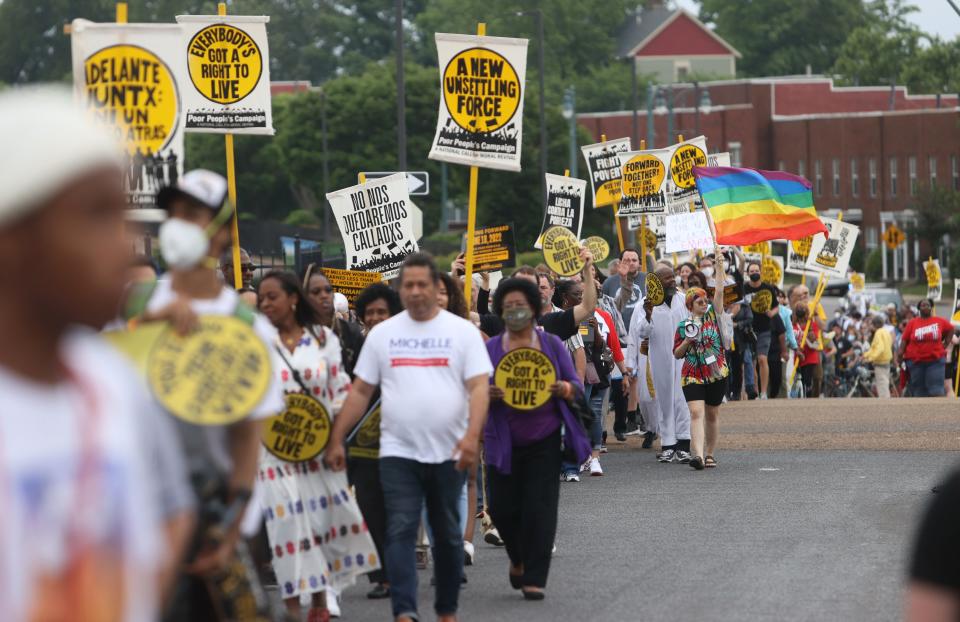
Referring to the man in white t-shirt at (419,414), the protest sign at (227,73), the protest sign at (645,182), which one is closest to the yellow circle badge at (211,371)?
the man in white t-shirt at (419,414)

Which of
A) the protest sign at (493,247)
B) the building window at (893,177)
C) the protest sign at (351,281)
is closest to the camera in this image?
the protest sign at (351,281)

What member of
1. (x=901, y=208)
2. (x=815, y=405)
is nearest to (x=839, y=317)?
(x=815, y=405)

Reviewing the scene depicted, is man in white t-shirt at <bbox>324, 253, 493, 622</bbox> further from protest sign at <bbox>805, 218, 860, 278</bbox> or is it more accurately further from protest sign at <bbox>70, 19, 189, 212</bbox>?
protest sign at <bbox>805, 218, 860, 278</bbox>

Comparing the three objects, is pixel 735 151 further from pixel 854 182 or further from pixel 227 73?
pixel 227 73

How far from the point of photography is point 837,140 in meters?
91.2

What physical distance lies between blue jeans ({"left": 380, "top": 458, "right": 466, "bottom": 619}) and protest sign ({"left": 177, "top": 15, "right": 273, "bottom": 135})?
419 cm

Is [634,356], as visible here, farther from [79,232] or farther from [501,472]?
[79,232]

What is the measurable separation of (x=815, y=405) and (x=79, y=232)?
21211 millimetres

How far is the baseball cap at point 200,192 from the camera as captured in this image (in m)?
5.05

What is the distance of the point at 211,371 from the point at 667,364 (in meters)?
13.5

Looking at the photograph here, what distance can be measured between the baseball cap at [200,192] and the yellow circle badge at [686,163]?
19.5 metres

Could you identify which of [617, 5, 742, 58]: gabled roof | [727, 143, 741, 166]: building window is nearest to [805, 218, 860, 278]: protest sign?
[727, 143, 741, 166]: building window

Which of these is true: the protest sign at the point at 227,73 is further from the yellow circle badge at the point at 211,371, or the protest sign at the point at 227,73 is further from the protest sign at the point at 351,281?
the yellow circle badge at the point at 211,371

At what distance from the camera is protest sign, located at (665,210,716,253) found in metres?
25.2
